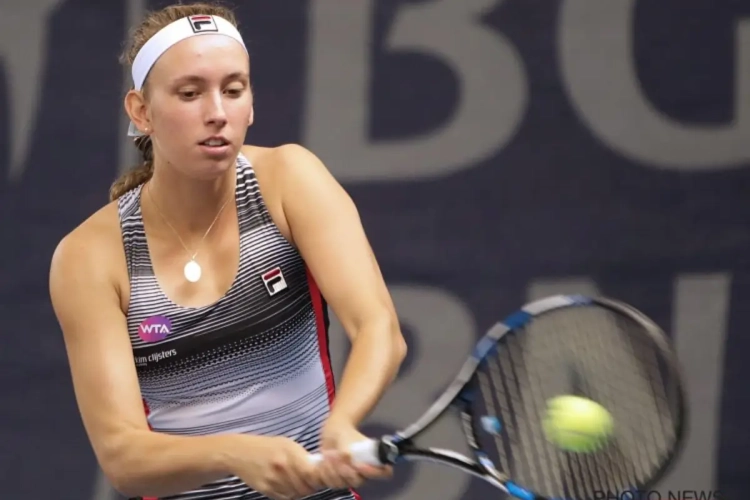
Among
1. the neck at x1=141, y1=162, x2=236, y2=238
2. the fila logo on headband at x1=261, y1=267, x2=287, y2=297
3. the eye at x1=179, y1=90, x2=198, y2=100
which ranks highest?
the eye at x1=179, y1=90, x2=198, y2=100

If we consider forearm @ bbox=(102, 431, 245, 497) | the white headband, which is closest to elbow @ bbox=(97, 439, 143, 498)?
forearm @ bbox=(102, 431, 245, 497)

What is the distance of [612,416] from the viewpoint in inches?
90.5

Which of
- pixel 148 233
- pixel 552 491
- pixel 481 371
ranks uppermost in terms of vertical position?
pixel 148 233

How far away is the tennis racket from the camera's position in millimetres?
2266

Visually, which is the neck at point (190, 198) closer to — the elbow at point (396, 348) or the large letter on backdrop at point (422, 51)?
the elbow at point (396, 348)

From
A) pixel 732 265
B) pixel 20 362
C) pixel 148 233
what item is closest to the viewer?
pixel 148 233

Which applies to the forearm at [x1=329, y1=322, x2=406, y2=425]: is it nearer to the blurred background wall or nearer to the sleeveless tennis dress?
the sleeveless tennis dress

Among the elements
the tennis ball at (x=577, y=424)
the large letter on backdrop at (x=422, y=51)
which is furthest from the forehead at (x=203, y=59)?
the large letter on backdrop at (x=422, y=51)

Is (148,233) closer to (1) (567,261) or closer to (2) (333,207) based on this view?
(2) (333,207)

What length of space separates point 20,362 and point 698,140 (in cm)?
211

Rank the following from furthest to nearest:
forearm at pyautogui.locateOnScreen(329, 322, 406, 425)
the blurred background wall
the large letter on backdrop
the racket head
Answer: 1. the large letter on backdrop
2. the blurred background wall
3. forearm at pyautogui.locateOnScreen(329, 322, 406, 425)
4. the racket head

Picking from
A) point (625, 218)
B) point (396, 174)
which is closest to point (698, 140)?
point (625, 218)

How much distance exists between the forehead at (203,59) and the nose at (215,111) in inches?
1.7

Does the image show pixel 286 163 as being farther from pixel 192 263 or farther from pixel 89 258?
pixel 89 258
